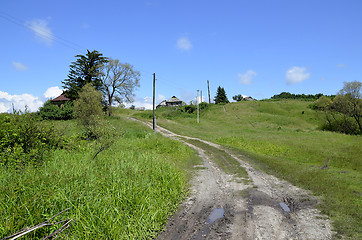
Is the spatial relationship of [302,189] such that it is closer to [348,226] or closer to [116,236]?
[348,226]

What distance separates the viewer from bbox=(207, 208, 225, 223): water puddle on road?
23.4 feet

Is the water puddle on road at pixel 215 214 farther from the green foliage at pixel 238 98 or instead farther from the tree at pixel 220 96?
the green foliage at pixel 238 98

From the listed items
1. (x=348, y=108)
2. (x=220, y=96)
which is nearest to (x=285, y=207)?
(x=348, y=108)

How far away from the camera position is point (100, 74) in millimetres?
54812

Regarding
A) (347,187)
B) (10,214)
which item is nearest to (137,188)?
(10,214)

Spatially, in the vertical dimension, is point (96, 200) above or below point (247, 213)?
above

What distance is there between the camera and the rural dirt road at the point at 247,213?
6.21m

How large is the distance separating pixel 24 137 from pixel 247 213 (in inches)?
463

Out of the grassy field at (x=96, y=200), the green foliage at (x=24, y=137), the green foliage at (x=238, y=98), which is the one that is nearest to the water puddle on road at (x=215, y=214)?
the grassy field at (x=96, y=200)

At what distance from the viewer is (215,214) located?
Result: 7508 millimetres

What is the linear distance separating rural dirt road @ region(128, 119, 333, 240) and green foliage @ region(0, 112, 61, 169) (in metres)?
8.16

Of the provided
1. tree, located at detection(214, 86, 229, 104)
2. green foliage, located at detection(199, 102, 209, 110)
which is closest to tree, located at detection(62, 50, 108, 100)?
green foliage, located at detection(199, 102, 209, 110)

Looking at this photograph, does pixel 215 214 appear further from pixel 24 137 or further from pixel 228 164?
pixel 24 137

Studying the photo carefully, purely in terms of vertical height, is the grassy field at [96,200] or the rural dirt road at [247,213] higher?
the grassy field at [96,200]
